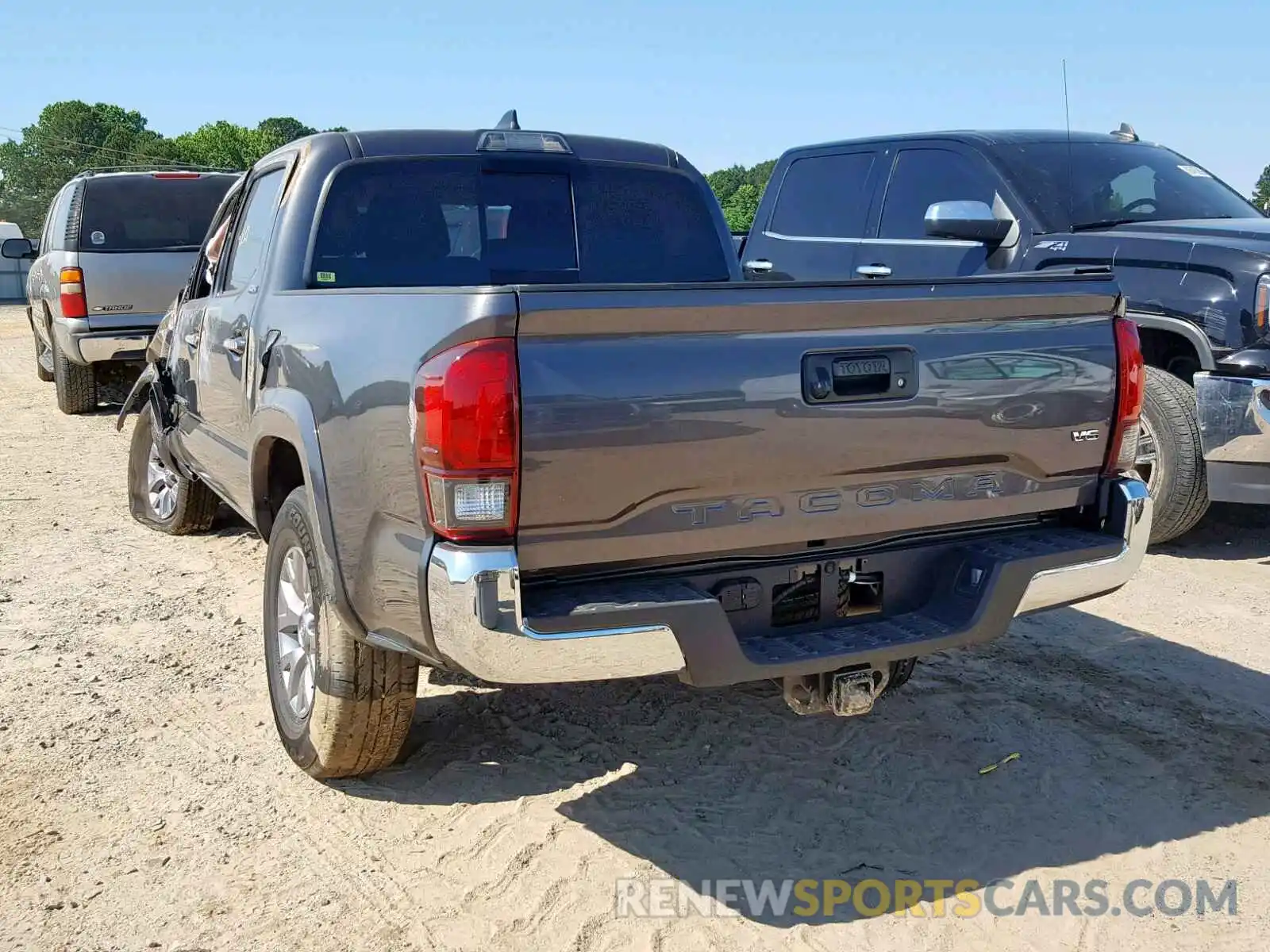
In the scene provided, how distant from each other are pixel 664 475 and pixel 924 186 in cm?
499

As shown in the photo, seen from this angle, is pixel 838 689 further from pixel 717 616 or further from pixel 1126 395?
pixel 1126 395

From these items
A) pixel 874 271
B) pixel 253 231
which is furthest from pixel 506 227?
pixel 874 271

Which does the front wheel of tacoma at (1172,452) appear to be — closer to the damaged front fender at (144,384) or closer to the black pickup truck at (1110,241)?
the black pickup truck at (1110,241)

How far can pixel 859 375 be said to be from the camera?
124 inches

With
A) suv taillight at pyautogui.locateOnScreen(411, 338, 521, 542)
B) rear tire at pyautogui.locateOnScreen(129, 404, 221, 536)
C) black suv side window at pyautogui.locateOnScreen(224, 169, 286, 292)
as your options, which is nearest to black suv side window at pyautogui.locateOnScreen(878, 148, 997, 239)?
black suv side window at pyautogui.locateOnScreen(224, 169, 286, 292)

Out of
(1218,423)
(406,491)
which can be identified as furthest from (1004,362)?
(1218,423)

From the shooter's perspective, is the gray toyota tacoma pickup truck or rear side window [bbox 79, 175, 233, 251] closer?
the gray toyota tacoma pickup truck

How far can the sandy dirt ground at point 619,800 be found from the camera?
10.1 feet

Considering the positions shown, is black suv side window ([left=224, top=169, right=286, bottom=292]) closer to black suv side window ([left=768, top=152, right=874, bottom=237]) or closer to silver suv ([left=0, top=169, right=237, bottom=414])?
black suv side window ([left=768, top=152, right=874, bottom=237])

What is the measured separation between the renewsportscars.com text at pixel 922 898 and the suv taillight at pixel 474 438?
109 cm

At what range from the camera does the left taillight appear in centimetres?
1036

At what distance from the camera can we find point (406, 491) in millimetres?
2979

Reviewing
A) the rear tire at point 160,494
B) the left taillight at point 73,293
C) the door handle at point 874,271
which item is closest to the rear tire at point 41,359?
the left taillight at point 73,293

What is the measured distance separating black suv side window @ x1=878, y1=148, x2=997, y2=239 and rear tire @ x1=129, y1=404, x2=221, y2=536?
14.1 ft
